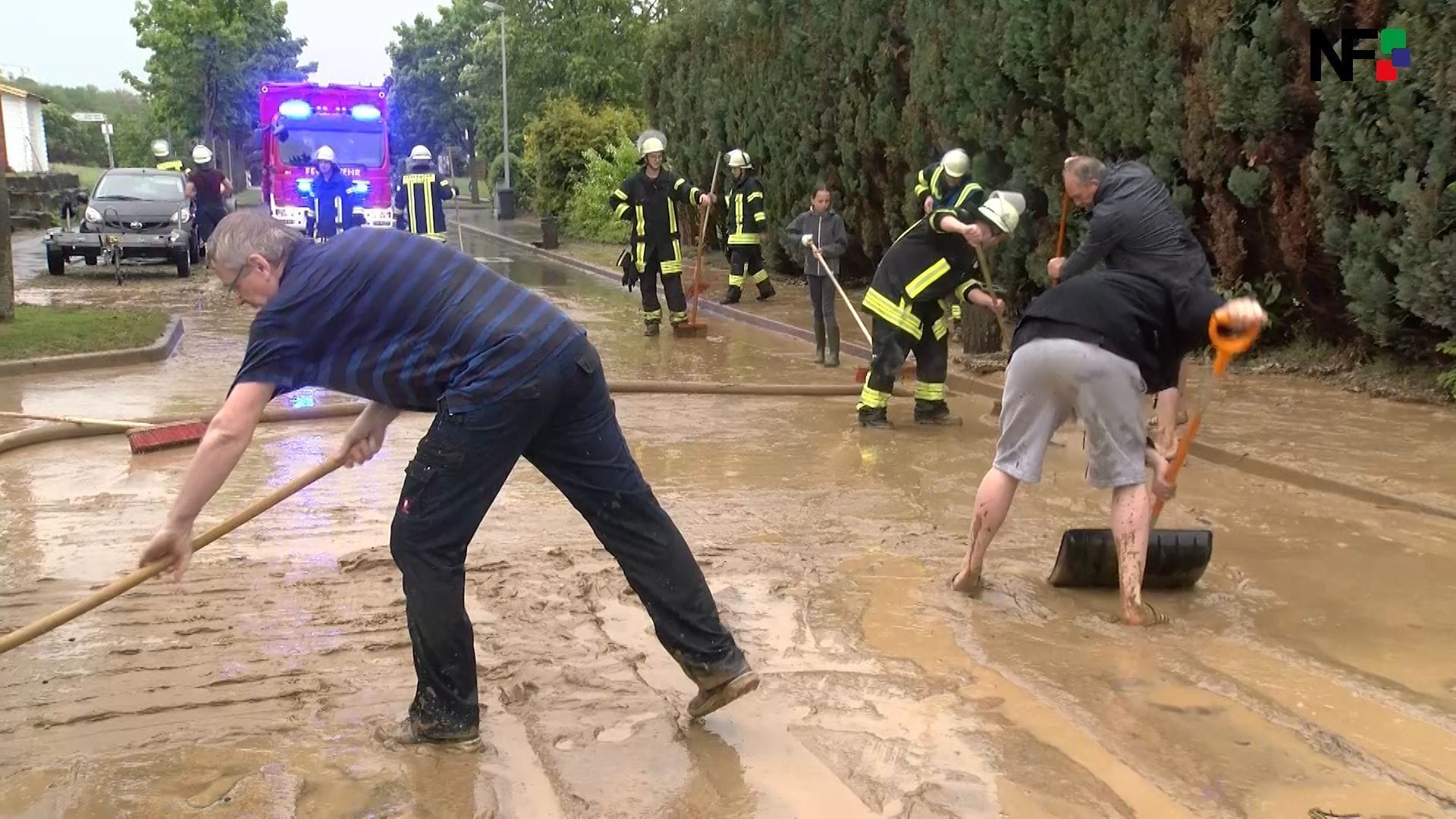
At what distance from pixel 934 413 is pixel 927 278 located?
0.97 meters

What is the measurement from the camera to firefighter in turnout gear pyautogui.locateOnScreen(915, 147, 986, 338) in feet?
26.8

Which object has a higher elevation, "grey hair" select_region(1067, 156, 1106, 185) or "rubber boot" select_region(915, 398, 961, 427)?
"grey hair" select_region(1067, 156, 1106, 185)

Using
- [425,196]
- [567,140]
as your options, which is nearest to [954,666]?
[425,196]

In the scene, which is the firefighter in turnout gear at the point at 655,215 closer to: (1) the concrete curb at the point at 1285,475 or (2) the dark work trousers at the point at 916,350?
(1) the concrete curb at the point at 1285,475

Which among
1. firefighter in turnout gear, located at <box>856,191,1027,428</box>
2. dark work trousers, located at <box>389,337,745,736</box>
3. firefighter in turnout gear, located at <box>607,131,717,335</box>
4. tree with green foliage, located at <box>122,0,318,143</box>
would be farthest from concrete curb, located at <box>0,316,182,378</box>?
tree with green foliage, located at <box>122,0,318,143</box>

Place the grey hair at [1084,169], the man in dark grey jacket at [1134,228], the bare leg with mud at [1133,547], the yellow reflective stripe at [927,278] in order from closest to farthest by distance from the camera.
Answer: the bare leg with mud at [1133,547]
the grey hair at [1084,169]
the man in dark grey jacket at [1134,228]
the yellow reflective stripe at [927,278]

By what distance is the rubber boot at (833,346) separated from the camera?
11.5 metres

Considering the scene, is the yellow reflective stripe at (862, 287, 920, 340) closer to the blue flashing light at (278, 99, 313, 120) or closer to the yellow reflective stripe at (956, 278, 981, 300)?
the yellow reflective stripe at (956, 278, 981, 300)

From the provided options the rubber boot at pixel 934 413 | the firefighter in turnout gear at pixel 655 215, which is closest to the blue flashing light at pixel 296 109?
the firefighter in turnout gear at pixel 655 215

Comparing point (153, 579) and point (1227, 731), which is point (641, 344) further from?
point (1227, 731)

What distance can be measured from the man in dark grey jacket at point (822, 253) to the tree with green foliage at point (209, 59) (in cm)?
3957

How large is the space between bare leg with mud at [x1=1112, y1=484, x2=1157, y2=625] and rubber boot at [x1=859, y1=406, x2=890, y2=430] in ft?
12.4

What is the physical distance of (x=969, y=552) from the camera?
4918mm

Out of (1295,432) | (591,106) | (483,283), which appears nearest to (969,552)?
(483,283)
